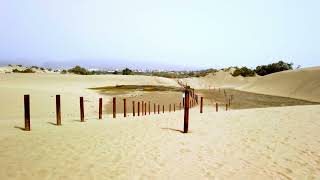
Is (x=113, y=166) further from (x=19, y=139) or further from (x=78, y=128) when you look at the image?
(x=78, y=128)

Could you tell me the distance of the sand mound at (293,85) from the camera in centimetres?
6331

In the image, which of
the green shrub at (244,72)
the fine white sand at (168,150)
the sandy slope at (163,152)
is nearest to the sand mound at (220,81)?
the green shrub at (244,72)

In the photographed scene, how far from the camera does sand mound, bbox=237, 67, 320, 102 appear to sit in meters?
63.3

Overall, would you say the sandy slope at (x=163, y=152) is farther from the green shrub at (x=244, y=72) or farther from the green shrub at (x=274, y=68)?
the green shrub at (x=244, y=72)

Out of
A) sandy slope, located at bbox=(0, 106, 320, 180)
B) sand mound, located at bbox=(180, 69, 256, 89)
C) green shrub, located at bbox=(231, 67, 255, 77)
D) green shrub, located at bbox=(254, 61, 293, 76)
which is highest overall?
green shrub, located at bbox=(254, 61, 293, 76)

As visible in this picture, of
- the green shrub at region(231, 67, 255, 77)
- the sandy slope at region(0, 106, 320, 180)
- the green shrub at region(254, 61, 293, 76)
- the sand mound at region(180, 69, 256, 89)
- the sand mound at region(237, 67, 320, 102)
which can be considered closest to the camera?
the sandy slope at region(0, 106, 320, 180)

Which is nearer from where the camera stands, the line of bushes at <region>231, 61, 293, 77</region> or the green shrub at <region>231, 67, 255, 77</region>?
the line of bushes at <region>231, 61, 293, 77</region>

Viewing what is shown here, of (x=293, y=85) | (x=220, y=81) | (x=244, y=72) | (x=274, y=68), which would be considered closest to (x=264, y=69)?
(x=274, y=68)

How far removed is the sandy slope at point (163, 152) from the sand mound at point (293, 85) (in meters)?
47.6

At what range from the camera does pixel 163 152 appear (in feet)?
33.5

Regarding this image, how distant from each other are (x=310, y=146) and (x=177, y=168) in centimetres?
462

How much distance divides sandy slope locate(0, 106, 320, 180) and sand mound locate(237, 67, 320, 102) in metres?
47.6

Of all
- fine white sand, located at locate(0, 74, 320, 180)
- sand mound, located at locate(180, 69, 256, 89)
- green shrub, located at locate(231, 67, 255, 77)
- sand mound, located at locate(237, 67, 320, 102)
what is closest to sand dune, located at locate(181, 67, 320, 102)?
sand mound, located at locate(237, 67, 320, 102)

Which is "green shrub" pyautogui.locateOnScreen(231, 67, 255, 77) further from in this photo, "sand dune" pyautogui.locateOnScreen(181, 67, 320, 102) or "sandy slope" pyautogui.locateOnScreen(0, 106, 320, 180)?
"sandy slope" pyautogui.locateOnScreen(0, 106, 320, 180)
